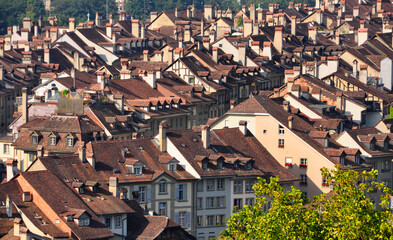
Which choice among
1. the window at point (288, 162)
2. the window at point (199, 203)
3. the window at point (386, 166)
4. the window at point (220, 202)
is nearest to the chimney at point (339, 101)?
the window at point (386, 166)

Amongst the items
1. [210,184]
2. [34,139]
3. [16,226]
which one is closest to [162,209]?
[210,184]

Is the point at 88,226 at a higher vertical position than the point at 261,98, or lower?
lower

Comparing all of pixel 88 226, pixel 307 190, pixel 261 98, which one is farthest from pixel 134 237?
pixel 261 98

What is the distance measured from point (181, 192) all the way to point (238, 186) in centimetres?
643

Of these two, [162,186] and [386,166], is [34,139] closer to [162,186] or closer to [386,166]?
[162,186]

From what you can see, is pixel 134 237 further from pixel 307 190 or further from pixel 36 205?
pixel 307 190

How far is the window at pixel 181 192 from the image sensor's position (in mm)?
143750

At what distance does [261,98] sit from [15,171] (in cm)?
3432

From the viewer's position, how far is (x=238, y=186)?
148125mm

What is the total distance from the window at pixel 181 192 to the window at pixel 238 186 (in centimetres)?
549

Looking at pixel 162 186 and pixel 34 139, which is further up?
pixel 34 139

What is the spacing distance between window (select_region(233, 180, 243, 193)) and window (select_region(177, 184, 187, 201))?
5.49 metres

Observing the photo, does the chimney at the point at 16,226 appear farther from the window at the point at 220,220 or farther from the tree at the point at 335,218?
the window at the point at 220,220

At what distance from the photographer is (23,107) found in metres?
167
